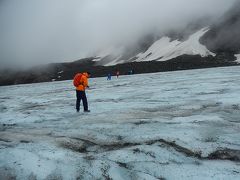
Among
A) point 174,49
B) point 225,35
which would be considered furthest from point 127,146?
point 174,49

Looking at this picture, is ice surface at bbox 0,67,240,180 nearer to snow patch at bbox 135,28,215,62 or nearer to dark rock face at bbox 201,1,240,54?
snow patch at bbox 135,28,215,62

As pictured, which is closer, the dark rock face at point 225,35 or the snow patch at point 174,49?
the dark rock face at point 225,35

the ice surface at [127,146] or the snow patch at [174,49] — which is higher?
the snow patch at [174,49]

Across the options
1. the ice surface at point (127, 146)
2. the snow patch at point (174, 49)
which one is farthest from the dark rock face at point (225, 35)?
the ice surface at point (127, 146)

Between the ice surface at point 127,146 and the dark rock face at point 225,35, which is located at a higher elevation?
the dark rock face at point 225,35

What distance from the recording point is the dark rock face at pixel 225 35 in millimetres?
114688

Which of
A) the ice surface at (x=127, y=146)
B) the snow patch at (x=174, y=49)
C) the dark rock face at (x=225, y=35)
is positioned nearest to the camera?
the ice surface at (x=127, y=146)

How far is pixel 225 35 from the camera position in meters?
122

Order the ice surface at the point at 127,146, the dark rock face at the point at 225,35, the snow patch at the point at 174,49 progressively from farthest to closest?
1. the snow patch at the point at 174,49
2. the dark rock face at the point at 225,35
3. the ice surface at the point at 127,146

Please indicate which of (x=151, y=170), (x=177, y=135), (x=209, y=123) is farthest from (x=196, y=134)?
(x=151, y=170)

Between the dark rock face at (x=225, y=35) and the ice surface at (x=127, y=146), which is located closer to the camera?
the ice surface at (x=127, y=146)

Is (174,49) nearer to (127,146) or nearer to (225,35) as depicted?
(225,35)

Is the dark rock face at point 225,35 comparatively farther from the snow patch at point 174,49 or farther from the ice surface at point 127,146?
the ice surface at point 127,146

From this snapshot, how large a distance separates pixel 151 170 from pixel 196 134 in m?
2.41
